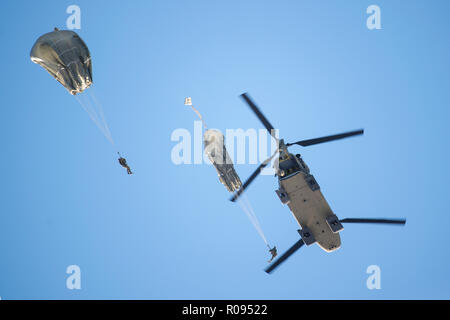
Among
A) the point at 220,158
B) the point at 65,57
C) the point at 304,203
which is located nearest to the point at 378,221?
the point at 304,203

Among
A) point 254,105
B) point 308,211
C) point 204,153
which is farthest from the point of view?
point 204,153

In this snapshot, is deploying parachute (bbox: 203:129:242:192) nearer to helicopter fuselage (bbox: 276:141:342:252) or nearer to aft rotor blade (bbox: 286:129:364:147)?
helicopter fuselage (bbox: 276:141:342:252)

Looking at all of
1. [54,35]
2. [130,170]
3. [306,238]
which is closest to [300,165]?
[306,238]

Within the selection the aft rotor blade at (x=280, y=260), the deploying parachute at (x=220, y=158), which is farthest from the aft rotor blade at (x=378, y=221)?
the deploying parachute at (x=220, y=158)

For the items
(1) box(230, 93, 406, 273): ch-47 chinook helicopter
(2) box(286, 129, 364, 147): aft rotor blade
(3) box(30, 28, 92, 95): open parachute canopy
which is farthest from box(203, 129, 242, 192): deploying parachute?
(3) box(30, 28, 92, 95): open parachute canopy

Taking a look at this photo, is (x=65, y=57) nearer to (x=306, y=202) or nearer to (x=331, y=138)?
(x=331, y=138)

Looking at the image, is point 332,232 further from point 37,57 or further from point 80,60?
point 37,57

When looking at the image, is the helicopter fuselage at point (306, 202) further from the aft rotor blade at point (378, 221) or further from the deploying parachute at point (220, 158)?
the deploying parachute at point (220, 158)
